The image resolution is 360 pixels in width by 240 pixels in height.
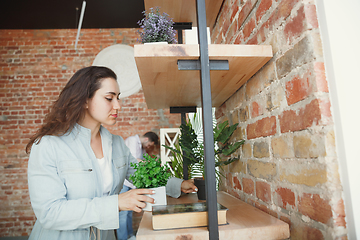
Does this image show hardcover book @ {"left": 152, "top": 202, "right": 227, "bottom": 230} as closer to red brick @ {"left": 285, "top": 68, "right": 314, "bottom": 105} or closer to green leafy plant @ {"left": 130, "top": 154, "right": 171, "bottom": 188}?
green leafy plant @ {"left": 130, "top": 154, "right": 171, "bottom": 188}

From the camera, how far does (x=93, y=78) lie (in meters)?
1.39

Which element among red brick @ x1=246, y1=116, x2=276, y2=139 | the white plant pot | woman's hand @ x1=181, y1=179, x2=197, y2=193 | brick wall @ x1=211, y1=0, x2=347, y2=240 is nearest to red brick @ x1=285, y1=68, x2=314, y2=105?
brick wall @ x1=211, y1=0, x2=347, y2=240

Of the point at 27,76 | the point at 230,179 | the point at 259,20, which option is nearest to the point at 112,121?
the point at 230,179

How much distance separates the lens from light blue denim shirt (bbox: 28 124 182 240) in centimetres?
103

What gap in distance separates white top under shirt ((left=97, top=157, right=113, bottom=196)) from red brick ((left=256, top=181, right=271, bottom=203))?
34.0 inches

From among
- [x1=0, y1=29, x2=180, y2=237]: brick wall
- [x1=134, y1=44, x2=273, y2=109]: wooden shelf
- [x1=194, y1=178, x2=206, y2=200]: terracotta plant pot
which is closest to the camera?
[x1=134, y1=44, x2=273, y2=109]: wooden shelf

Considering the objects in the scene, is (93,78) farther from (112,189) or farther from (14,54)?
(14,54)

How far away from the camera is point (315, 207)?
0.72 m

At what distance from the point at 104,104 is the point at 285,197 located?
1.04 metres

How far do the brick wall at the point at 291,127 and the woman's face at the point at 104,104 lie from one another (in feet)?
2.45

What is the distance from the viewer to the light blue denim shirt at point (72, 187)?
103cm

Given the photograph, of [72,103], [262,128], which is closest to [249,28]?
[262,128]

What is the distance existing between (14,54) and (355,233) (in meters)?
5.67

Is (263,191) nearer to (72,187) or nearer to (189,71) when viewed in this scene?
(189,71)
